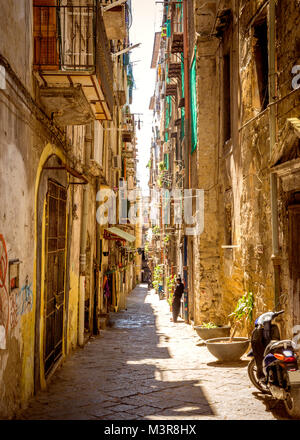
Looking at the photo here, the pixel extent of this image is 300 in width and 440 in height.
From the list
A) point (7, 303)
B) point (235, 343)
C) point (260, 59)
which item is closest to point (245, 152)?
point (260, 59)

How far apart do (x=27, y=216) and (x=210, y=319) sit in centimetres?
807

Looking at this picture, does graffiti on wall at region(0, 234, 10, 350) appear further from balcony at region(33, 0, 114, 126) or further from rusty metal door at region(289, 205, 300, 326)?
rusty metal door at region(289, 205, 300, 326)

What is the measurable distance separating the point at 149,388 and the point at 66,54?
4886 millimetres

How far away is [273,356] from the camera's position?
17.5 feet

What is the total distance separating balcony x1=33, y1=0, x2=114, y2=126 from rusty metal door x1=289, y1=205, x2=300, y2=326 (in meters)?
3.46

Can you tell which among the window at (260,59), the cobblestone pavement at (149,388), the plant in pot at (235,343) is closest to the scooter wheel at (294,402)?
the cobblestone pavement at (149,388)

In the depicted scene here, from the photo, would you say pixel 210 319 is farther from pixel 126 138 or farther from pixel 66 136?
pixel 126 138

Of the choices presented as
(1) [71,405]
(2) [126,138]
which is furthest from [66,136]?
(2) [126,138]

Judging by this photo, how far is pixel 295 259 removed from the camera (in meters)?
6.35

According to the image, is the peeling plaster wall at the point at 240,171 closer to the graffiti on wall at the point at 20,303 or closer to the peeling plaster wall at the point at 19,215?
the peeling plaster wall at the point at 19,215

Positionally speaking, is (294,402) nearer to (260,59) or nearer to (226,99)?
(260,59)

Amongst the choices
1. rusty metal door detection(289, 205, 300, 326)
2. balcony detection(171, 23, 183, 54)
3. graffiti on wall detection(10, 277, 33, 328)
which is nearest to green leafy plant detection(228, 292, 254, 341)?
rusty metal door detection(289, 205, 300, 326)

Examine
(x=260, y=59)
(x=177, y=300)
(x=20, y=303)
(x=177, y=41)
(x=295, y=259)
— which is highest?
(x=177, y=41)

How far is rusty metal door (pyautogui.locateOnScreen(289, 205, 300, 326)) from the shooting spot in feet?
Result: 20.7
